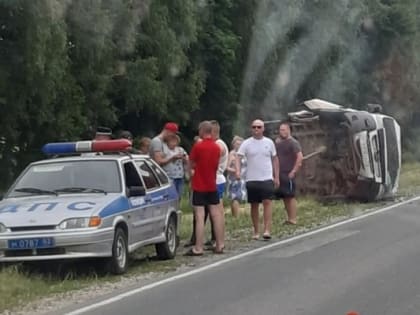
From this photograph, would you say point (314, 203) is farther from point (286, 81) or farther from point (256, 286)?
point (286, 81)

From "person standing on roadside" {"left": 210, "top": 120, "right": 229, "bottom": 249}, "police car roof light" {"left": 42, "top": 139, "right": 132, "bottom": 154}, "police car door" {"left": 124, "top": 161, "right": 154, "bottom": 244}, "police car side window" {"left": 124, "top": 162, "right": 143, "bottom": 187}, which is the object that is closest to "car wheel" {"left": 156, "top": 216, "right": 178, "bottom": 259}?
"police car door" {"left": 124, "top": 161, "right": 154, "bottom": 244}

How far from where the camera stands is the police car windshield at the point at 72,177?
13.8 m

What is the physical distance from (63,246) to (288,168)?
8.38m

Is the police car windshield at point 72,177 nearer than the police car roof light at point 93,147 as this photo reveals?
Yes

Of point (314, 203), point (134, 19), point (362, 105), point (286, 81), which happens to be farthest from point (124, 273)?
point (362, 105)

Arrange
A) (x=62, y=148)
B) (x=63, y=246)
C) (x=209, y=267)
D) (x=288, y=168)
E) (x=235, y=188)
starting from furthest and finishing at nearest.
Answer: (x=235, y=188), (x=288, y=168), (x=62, y=148), (x=209, y=267), (x=63, y=246)

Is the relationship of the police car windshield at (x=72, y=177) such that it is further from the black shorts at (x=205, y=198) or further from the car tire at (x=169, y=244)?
the black shorts at (x=205, y=198)

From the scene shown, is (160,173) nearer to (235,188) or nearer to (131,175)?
(131,175)

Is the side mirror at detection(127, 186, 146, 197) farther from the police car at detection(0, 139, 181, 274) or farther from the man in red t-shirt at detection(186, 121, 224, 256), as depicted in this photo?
the man in red t-shirt at detection(186, 121, 224, 256)

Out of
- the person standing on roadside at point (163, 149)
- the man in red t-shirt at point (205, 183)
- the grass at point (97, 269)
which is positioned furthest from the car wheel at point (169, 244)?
the person standing on roadside at point (163, 149)

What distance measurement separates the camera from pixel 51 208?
509 inches

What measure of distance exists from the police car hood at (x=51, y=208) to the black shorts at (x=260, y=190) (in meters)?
4.17

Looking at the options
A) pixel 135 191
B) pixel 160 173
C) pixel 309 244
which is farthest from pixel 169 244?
pixel 309 244

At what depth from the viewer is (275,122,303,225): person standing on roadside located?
773 inches
